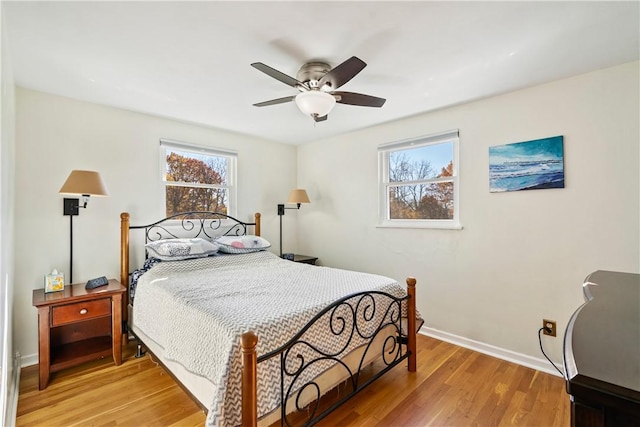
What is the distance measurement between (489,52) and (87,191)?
10.4ft

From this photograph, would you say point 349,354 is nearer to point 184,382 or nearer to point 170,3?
point 184,382

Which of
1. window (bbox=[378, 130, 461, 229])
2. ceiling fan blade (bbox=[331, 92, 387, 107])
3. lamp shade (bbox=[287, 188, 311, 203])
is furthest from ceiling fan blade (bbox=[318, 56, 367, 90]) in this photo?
lamp shade (bbox=[287, 188, 311, 203])

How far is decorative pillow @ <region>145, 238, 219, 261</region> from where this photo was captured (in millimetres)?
2738

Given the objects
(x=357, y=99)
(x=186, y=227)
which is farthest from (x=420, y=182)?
(x=186, y=227)

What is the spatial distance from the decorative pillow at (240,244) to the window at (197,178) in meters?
0.59

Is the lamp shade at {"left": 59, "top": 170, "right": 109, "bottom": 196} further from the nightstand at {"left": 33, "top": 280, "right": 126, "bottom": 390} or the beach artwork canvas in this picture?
the beach artwork canvas

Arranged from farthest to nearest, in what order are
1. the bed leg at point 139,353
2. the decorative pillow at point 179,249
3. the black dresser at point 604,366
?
the decorative pillow at point 179,249 < the bed leg at point 139,353 < the black dresser at point 604,366

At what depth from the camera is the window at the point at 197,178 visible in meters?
3.35

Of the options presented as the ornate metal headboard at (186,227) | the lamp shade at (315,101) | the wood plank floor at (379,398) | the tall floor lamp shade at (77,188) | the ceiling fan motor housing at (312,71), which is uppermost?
the ceiling fan motor housing at (312,71)

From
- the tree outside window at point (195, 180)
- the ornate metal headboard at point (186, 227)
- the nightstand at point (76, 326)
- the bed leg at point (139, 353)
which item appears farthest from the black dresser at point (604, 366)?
the tree outside window at point (195, 180)

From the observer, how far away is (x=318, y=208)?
4.27 m

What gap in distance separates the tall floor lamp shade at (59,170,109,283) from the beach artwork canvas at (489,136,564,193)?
3.38 metres

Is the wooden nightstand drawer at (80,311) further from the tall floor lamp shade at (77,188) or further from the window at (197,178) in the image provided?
the window at (197,178)

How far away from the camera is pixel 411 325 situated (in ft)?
7.73
